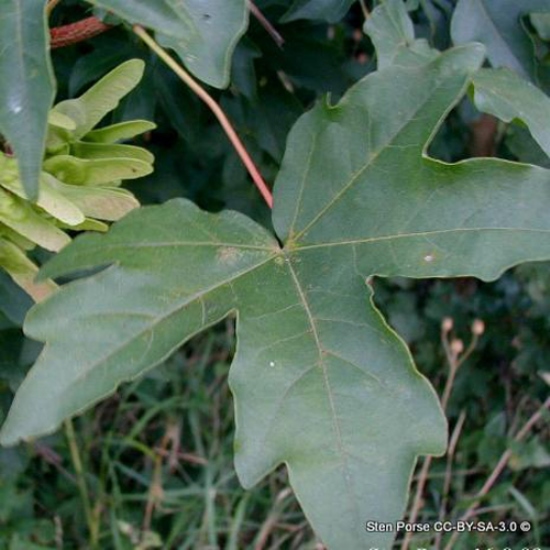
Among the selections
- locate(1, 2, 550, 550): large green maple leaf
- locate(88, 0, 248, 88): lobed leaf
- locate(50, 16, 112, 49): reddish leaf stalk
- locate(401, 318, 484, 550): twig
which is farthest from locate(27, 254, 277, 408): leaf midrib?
locate(401, 318, 484, 550): twig

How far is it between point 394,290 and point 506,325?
0.27 meters

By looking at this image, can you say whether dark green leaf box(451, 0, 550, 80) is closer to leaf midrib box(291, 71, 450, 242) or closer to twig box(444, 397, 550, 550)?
leaf midrib box(291, 71, 450, 242)

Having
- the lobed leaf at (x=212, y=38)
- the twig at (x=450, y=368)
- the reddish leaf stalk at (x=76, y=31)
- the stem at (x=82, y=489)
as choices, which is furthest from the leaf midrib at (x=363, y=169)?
the stem at (x=82, y=489)

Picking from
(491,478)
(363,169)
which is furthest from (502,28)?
(491,478)

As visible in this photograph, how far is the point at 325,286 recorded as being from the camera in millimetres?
728

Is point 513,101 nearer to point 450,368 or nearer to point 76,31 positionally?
point 76,31

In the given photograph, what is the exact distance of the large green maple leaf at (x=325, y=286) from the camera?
0.63 metres

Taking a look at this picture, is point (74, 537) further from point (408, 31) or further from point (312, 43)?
point (408, 31)

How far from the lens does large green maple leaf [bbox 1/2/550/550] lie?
0.63 metres

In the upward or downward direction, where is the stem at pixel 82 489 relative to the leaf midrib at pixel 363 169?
downward

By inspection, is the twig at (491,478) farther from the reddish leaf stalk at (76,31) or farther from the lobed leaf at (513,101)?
the reddish leaf stalk at (76,31)

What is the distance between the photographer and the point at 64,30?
84cm

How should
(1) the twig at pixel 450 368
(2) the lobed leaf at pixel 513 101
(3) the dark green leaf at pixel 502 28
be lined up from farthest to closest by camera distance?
(1) the twig at pixel 450 368 < (3) the dark green leaf at pixel 502 28 < (2) the lobed leaf at pixel 513 101


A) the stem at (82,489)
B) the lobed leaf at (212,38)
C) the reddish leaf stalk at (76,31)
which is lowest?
the stem at (82,489)
